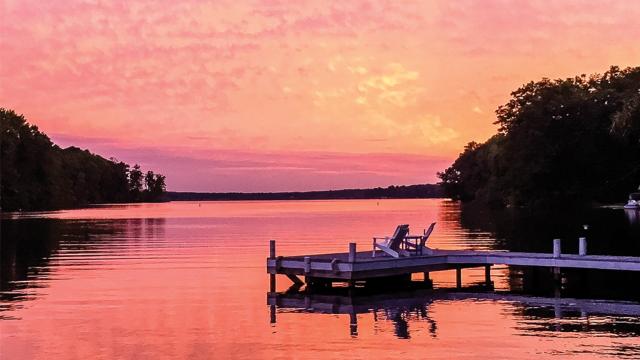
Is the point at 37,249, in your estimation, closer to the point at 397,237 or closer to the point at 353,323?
the point at 397,237

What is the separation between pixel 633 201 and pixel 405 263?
89.3m

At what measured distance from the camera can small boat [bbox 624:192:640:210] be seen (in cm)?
11062

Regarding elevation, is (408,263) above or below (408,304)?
above

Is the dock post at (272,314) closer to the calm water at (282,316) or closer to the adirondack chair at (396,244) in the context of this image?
the calm water at (282,316)

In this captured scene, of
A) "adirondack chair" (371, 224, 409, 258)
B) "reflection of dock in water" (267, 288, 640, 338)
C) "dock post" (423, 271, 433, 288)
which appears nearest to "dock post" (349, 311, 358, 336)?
"reflection of dock in water" (267, 288, 640, 338)

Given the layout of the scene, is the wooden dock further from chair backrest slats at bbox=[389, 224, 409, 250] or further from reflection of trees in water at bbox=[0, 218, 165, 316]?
reflection of trees in water at bbox=[0, 218, 165, 316]

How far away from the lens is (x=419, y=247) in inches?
1316

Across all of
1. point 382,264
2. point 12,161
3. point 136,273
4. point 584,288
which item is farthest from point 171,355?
point 12,161

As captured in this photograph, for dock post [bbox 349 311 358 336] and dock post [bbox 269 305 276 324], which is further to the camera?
dock post [bbox 269 305 276 324]

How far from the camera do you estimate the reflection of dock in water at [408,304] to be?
24.6 m

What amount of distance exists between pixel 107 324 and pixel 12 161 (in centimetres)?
13038

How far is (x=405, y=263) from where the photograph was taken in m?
31.6

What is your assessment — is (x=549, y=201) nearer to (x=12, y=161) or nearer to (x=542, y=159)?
(x=542, y=159)

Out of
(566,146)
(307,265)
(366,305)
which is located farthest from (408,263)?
(566,146)
